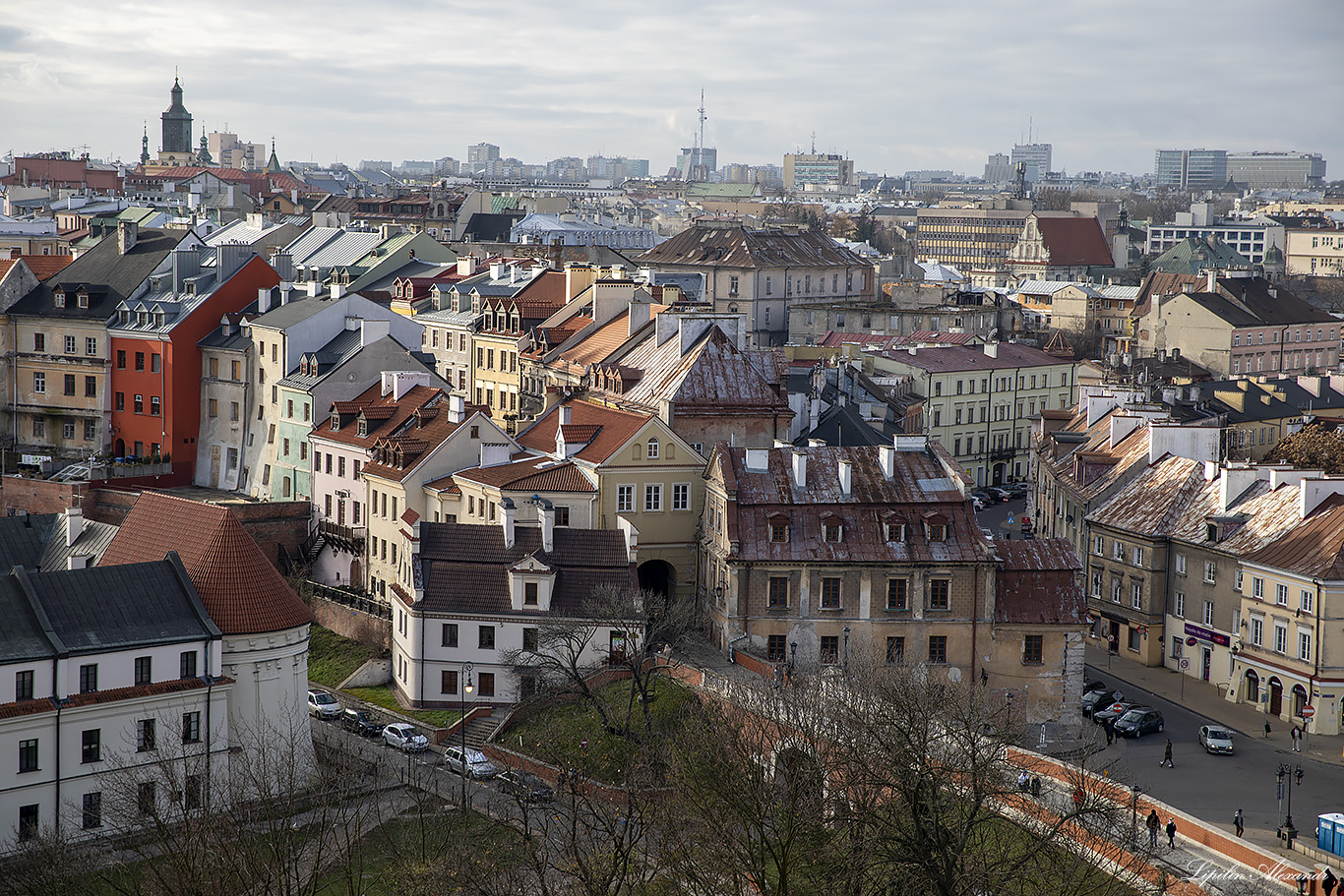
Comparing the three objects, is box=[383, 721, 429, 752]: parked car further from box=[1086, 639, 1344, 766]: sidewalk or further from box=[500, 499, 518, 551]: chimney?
box=[1086, 639, 1344, 766]: sidewalk

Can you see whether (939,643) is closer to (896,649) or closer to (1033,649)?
(896,649)

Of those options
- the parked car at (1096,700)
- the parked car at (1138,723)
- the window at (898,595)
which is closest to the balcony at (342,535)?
the window at (898,595)

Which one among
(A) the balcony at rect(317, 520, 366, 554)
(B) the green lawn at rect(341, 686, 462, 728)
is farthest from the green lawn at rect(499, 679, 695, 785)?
(A) the balcony at rect(317, 520, 366, 554)

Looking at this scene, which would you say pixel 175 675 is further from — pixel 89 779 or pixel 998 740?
pixel 998 740

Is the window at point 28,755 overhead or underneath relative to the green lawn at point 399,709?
overhead

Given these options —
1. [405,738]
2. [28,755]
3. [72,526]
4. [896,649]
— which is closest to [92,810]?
[28,755]

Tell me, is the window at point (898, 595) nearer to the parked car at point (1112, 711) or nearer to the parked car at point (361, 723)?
the parked car at point (1112, 711)

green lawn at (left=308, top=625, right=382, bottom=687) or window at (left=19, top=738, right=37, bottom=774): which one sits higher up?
window at (left=19, top=738, right=37, bottom=774)
